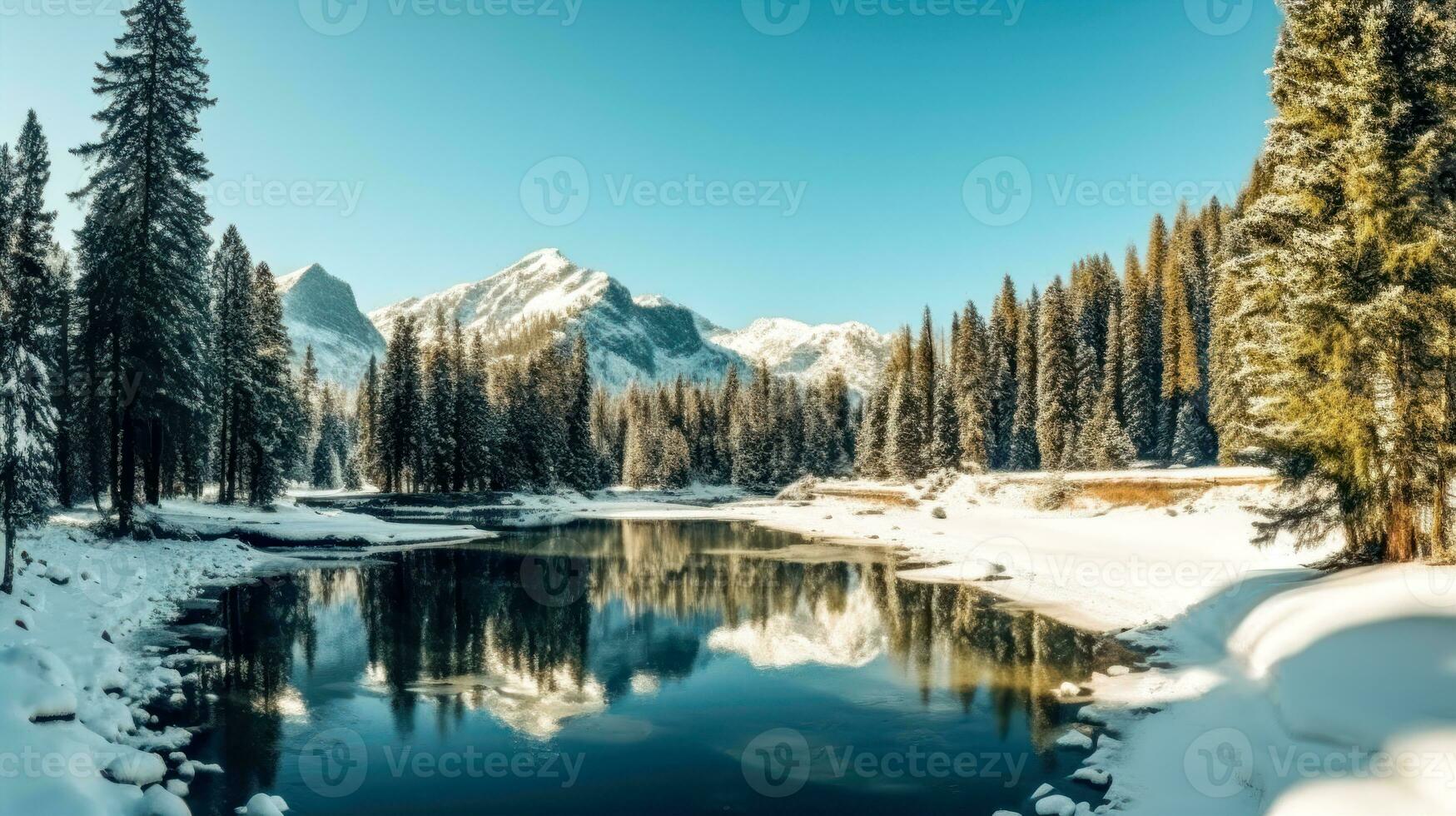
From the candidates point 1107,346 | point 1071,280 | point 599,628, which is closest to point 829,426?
point 1071,280

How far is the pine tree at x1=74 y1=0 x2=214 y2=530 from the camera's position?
1097 inches

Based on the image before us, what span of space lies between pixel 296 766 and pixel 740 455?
9867cm

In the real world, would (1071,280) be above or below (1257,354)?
above

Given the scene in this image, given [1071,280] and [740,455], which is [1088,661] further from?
[740,455]

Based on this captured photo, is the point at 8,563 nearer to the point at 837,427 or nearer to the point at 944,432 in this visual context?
the point at 944,432

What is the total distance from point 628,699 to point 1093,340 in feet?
230

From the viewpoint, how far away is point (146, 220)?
93.2 ft

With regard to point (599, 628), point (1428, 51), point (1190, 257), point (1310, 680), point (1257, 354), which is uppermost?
point (1190, 257)

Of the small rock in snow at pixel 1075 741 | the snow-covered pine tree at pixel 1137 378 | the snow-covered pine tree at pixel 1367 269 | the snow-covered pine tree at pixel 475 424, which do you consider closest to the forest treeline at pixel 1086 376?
the snow-covered pine tree at pixel 1137 378

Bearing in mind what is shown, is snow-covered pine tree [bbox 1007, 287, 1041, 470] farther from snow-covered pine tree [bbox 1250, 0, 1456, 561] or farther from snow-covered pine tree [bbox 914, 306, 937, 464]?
snow-covered pine tree [bbox 1250, 0, 1456, 561]

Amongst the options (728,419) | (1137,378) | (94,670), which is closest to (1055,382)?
(1137,378)

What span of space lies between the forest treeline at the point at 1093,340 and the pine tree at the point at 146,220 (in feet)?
0.29

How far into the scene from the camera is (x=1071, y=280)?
82.5 meters

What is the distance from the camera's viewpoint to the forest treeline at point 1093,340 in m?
15.8
